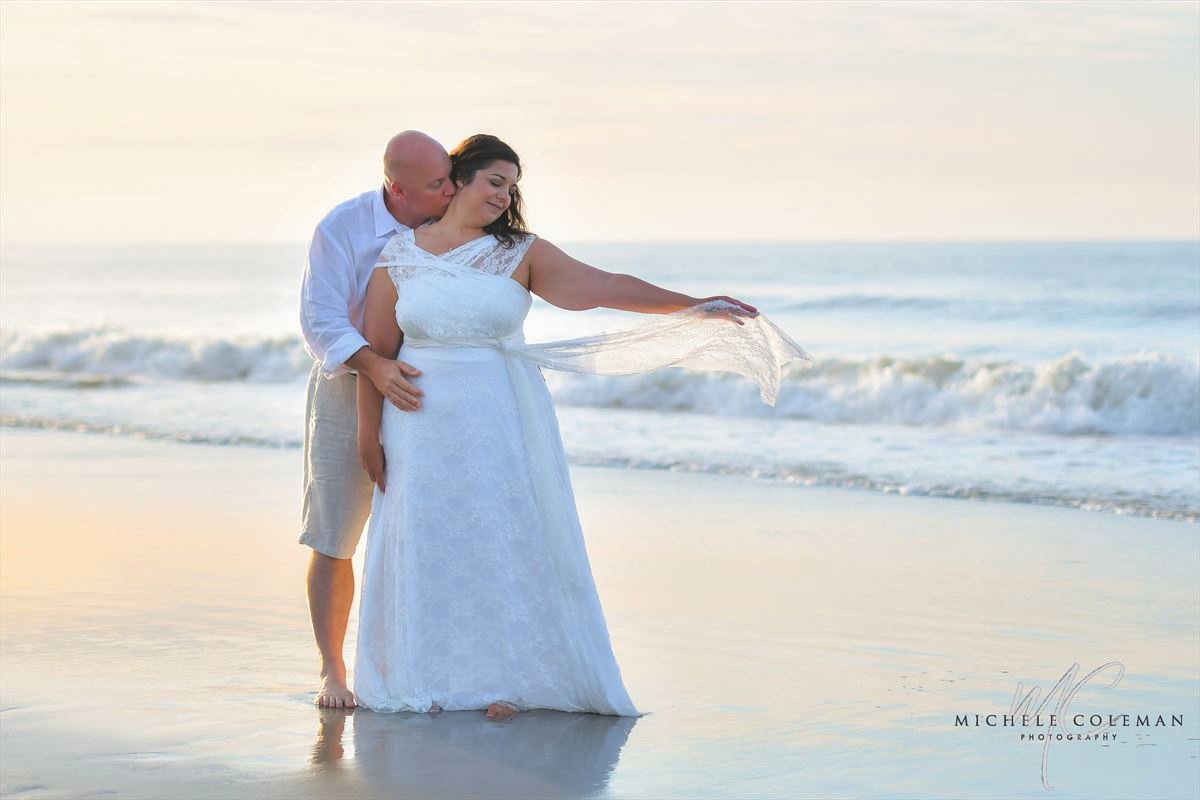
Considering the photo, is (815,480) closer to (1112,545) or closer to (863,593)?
(1112,545)

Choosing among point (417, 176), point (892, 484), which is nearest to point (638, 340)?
point (417, 176)

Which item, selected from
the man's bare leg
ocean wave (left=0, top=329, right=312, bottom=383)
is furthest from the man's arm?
ocean wave (left=0, top=329, right=312, bottom=383)

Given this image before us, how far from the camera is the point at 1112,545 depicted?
8.07 metres

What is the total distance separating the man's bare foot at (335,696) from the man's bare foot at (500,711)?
455 millimetres

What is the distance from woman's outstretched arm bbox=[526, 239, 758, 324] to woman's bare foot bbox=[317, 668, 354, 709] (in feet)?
4.56

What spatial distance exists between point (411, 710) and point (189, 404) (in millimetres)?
12265

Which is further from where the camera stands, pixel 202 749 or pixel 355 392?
pixel 355 392

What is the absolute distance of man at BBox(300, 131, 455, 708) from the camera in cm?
473

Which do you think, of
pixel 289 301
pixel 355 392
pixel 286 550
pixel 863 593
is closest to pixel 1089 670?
pixel 863 593

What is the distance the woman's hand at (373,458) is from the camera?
15.8 ft

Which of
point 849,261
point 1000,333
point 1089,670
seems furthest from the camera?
point 849,261

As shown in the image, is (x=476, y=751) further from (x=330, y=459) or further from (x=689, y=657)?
(x=689, y=657)

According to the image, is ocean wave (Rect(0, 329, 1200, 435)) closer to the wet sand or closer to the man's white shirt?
the wet sand

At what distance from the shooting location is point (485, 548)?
4.80 m
